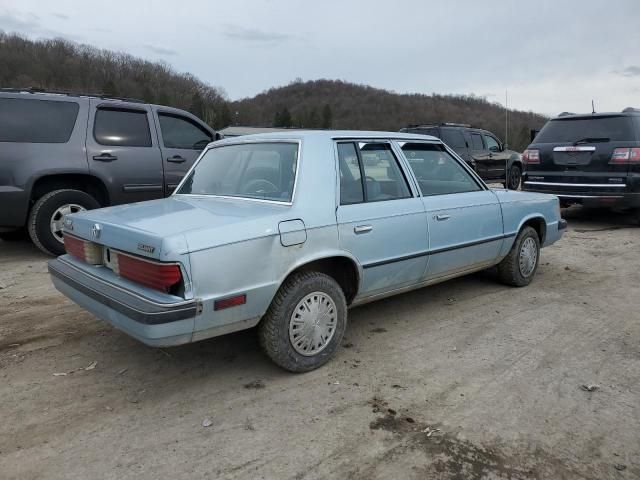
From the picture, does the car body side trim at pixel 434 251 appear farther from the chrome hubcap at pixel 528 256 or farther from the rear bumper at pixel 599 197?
the rear bumper at pixel 599 197

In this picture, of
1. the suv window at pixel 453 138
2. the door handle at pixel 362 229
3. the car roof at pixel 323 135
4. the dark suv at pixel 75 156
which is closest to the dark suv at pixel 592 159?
the suv window at pixel 453 138

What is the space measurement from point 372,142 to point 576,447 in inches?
94.8

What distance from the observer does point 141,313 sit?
2764mm

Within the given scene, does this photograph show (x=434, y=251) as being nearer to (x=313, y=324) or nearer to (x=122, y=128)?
(x=313, y=324)

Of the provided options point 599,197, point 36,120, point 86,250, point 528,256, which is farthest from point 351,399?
point 599,197

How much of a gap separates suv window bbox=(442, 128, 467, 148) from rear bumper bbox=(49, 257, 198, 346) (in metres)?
12.0

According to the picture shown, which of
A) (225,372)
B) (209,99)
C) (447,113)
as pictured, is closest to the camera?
(225,372)

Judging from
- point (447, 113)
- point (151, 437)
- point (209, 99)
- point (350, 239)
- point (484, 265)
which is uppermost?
point (209, 99)

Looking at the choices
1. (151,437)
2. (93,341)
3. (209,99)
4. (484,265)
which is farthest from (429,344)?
(209,99)

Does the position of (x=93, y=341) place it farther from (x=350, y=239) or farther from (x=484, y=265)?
(x=484, y=265)

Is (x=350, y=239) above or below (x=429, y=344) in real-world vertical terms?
above

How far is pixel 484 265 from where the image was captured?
4.80m

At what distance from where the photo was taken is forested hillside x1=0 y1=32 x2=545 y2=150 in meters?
70.2

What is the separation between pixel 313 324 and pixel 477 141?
12.7m
